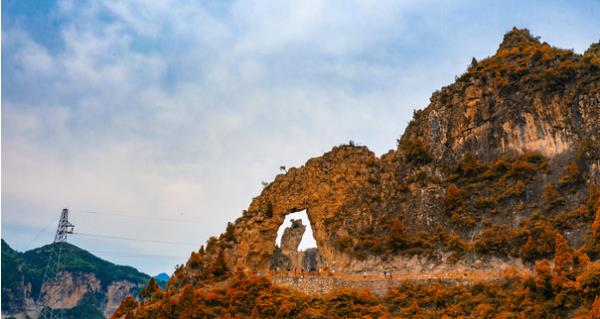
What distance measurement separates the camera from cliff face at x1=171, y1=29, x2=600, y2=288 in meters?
35.6

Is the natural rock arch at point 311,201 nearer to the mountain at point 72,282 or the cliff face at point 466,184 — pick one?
the cliff face at point 466,184

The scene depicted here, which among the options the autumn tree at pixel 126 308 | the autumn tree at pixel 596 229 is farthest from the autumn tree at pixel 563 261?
the autumn tree at pixel 126 308

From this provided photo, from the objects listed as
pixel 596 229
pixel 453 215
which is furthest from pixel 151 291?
pixel 596 229

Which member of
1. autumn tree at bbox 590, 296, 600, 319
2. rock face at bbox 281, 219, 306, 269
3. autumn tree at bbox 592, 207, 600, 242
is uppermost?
rock face at bbox 281, 219, 306, 269

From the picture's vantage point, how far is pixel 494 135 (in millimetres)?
41656

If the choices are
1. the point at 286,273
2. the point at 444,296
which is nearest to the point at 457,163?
the point at 444,296

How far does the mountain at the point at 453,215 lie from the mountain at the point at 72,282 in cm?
7989

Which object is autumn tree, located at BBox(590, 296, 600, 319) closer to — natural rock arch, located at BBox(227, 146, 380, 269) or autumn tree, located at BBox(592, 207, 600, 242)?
autumn tree, located at BBox(592, 207, 600, 242)

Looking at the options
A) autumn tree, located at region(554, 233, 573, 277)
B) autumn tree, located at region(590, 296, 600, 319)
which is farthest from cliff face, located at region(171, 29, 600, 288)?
autumn tree, located at region(590, 296, 600, 319)

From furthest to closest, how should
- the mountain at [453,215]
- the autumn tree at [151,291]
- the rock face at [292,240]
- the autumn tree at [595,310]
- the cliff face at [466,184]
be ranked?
the rock face at [292,240], the autumn tree at [151,291], the cliff face at [466,184], the mountain at [453,215], the autumn tree at [595,310]

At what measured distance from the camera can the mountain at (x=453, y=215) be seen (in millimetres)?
32562

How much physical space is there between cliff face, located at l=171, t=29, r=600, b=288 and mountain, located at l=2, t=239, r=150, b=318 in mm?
81033

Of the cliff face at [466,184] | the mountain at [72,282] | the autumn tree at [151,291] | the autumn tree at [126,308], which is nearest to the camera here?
the cliff face at [466,184]

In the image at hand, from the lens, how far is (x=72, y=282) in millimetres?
123312
